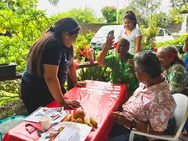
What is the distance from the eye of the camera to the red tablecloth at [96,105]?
104 cm

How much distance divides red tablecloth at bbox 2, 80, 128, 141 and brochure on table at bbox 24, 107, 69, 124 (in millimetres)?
62

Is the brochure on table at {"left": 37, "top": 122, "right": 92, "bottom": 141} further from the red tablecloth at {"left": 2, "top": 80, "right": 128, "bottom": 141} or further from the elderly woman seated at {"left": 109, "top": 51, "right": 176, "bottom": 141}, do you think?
the elderly woman seated at {"left": 109, "top": 51, "right": 176, "bottom": 141}

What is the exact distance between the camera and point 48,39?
1.42 m

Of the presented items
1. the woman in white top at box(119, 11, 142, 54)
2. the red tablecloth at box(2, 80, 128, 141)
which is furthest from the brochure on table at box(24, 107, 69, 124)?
the woman in white top at box(119, 11, 142, 54)

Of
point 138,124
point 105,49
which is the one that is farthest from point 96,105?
point 105,49

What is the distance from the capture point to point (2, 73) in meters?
1.92

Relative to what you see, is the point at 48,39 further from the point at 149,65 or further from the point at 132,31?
the point at 132,31

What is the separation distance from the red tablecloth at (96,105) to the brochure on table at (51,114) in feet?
0.20

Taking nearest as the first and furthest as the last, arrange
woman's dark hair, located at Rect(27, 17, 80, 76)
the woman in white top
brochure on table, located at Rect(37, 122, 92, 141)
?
brochure on table, located at Rect(37, 122, 92, 141)
woman's dark hair, located at Rect(27, 17, 80, 76)
the woman in white top

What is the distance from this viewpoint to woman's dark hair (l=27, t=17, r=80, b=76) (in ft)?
4.59

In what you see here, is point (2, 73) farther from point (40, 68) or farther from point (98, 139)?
point (98, 139)

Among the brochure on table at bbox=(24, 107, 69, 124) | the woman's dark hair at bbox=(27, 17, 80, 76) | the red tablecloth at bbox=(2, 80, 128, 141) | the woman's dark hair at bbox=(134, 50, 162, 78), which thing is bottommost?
the red tablecloth at bbox=(2, 80, 128, 141)

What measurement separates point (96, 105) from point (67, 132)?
20.2 inches

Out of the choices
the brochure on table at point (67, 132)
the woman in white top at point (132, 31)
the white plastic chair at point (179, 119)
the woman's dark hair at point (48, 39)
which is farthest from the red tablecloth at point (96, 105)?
the woman in white top at point (132, 31)
